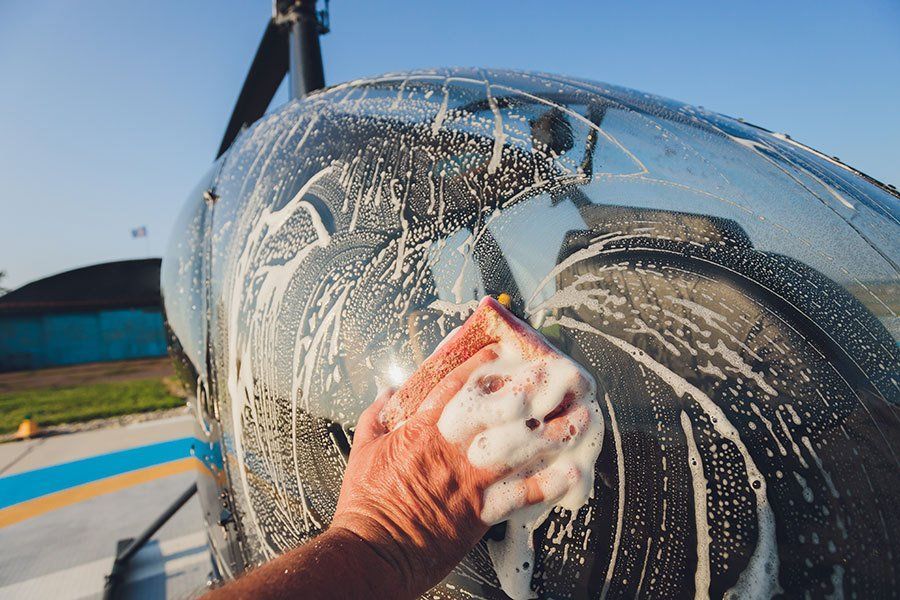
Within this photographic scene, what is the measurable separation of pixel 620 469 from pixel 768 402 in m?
0.27

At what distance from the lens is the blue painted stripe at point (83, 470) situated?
4504mm

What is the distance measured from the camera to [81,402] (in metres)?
8.83

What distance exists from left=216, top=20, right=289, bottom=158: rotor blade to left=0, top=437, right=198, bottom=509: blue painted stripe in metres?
3.32

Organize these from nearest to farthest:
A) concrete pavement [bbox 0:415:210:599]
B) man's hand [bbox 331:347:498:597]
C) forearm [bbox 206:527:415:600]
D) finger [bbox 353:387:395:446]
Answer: forearm [bbox 206:527:415:600] → man's hand [bbox 331:347:498:597] → finger [bbox 353:387:395:446] → concrete pavement [bbox 0:415:210:599]

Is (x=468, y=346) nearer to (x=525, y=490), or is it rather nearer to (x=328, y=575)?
(x=525, y=490)

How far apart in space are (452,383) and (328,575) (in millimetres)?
343

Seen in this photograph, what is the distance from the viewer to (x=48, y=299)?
17.2 metres

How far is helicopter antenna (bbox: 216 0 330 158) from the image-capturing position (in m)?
4.07

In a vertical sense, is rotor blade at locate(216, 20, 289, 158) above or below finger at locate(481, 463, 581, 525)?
above

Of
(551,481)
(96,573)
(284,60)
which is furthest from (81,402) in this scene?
(551,481)

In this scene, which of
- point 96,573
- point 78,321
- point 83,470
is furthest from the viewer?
point 78,321

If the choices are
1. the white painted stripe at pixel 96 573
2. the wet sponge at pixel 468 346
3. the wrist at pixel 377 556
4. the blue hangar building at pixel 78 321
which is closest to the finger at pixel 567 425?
the wet sponge at pixel 468 346

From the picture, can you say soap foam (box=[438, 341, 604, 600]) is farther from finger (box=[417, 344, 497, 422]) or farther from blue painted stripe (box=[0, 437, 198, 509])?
blue painted stripe (box=[0, 437, 198, 509])

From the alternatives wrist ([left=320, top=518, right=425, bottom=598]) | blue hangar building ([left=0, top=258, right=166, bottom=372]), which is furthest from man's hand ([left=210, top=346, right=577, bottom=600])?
blue hangar building ([left=0, top=258, right=166, bottom=372])
